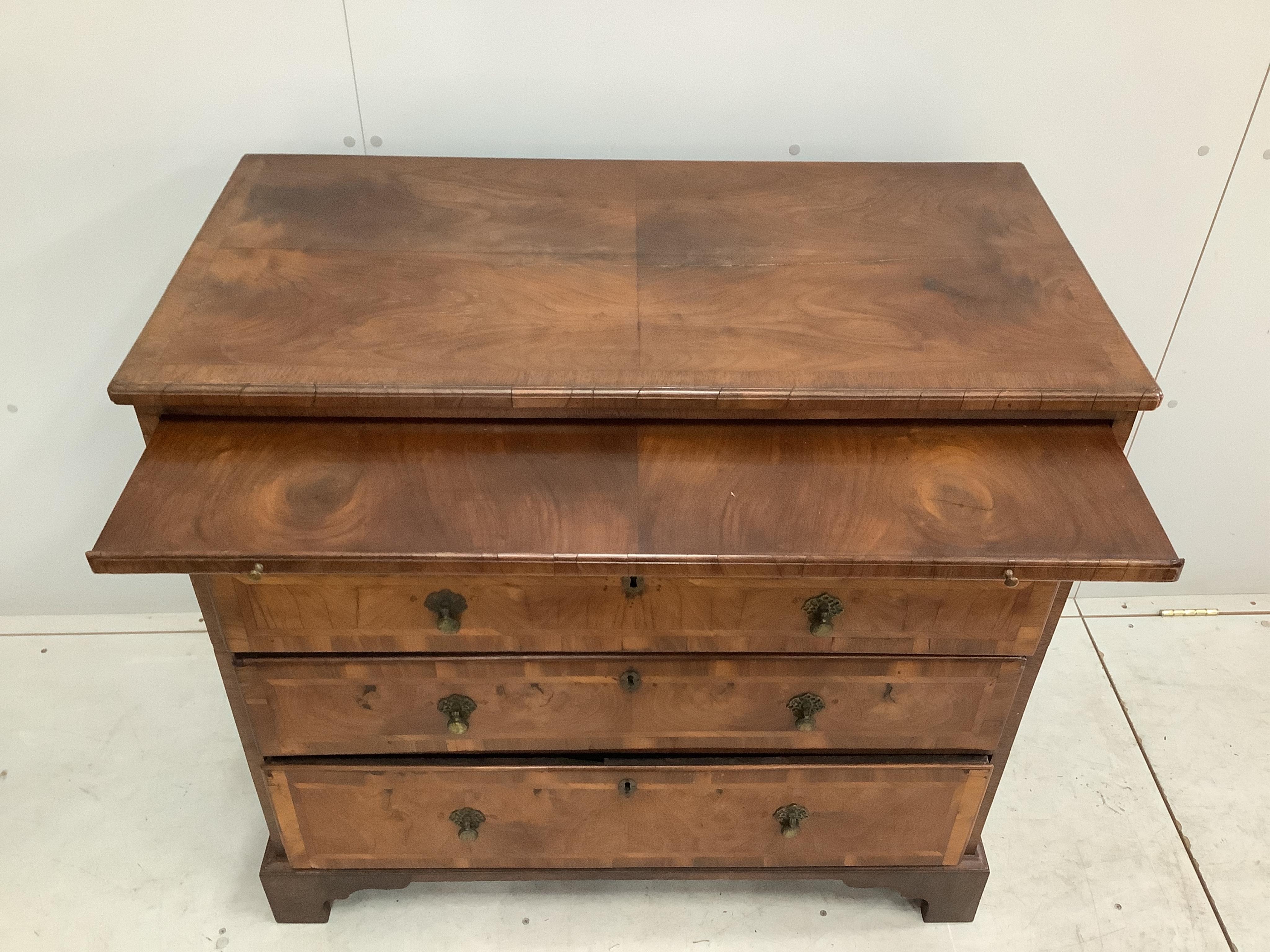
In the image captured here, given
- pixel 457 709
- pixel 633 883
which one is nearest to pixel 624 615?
pixel 457 709

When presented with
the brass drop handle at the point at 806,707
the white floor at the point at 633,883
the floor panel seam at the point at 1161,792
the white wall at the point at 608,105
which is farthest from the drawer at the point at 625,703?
the white wall at the point at 608,105

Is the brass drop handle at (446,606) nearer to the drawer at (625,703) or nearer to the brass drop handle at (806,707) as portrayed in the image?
the drawer at (625,703)

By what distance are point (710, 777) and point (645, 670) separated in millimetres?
226

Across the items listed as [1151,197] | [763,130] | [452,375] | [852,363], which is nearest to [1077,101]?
[1151,197]

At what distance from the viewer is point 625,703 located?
1.28 metres

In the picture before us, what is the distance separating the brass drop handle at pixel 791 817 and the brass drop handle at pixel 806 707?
0.18 meters

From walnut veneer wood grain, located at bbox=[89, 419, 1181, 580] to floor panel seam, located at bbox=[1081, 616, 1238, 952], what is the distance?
35.9 inches

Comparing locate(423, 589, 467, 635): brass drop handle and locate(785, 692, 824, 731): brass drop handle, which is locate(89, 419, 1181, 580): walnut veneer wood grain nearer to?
locate(423, 589, 467, 635): brass drop handle

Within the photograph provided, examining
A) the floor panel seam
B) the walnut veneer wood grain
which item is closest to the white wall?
the walnut veneer wood grain

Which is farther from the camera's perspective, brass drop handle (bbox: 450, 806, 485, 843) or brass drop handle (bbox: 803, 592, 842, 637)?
brass drop handle (bbox: 450, 806, 485, 843)

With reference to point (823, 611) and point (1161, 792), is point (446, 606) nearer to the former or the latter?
point (823, 611)

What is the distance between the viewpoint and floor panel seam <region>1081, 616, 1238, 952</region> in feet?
5.20

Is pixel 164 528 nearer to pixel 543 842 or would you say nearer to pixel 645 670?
pixel 645 670

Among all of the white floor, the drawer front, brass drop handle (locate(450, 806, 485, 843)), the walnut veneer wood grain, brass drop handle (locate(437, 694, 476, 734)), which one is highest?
the walnut veneer wood grain
